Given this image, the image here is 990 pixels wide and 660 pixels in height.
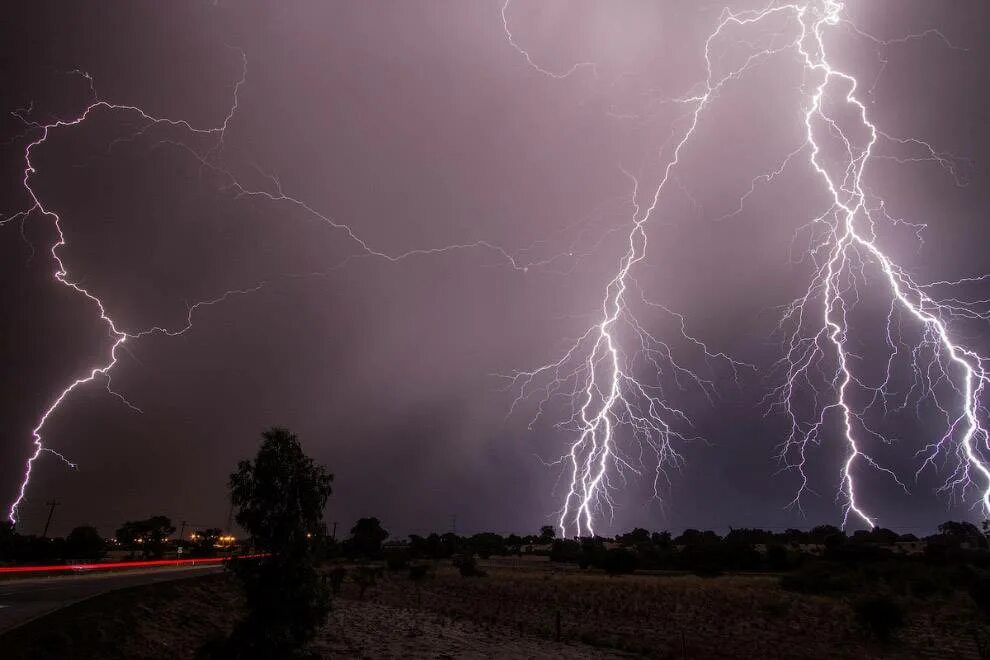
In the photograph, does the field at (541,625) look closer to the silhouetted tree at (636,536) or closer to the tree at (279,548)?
the tree at (279,548)

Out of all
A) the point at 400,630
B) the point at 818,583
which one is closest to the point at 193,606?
the point at 400,630

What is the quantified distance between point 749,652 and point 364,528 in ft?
235

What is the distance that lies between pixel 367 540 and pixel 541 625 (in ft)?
167

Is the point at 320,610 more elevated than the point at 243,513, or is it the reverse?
the point at 243,513

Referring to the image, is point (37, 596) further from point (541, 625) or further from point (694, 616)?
point (694, 616)

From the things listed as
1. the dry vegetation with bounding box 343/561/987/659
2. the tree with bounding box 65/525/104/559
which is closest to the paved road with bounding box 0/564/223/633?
the dry vegetation with bounding box 343/561/987/659

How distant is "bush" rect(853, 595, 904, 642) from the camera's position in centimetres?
1912

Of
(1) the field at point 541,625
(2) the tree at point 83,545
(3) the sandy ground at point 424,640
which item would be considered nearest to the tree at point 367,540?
(2) the tree at point 83,545

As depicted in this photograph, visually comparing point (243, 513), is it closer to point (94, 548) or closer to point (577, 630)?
point (577, 630)

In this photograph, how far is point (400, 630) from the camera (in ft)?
62.8

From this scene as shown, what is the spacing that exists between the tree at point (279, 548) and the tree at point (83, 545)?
5813 centimetres

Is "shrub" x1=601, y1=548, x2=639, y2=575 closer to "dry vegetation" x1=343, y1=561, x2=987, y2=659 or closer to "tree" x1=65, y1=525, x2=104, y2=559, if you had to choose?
"dry vegetation" x1=343, y1=561, x2=987, y2=659

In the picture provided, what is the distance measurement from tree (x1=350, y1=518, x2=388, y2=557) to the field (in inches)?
1441

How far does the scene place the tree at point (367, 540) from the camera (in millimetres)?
65125
